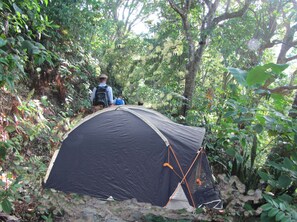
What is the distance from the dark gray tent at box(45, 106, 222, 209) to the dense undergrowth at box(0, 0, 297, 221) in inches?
17.8

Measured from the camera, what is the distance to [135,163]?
5.00 metres

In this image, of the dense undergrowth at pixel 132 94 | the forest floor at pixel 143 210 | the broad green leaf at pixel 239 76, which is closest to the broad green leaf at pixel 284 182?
the dense undergrowth at pixel 132 94

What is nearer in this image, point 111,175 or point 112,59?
point 111,175

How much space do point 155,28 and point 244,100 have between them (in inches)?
384

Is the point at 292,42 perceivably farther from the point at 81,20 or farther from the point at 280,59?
the point at 81,20

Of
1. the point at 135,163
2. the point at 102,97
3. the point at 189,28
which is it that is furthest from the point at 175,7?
the point at 135,163

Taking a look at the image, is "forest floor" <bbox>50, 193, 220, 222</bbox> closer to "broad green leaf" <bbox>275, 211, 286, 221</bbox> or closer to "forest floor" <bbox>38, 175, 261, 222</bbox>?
"forest floor" <bbox>38, 175, 261, 222</bbox>

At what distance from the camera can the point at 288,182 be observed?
2.74m

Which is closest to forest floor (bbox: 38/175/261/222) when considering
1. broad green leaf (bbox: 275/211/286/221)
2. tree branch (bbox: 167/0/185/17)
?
broad green leaf (bbox: 275/211/286/221)

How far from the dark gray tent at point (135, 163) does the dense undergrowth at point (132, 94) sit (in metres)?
0.45

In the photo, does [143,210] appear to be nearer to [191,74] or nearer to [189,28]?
[191,74]

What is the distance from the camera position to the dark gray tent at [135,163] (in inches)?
187

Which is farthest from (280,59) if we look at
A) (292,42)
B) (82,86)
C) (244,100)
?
(244,100)

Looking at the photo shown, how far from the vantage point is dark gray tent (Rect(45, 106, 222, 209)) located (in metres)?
4.74
